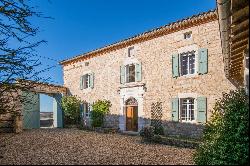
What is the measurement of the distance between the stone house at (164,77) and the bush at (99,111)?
40cm

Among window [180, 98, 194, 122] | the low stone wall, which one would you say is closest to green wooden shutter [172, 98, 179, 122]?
window [180, 98, 194, 122]

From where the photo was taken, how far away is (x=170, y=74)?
42.9 feet

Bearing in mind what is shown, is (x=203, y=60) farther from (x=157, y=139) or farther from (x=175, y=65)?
(x=157, y=139)

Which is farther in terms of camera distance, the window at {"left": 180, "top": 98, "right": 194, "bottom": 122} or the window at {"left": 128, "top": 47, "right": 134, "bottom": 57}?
the window at {"left": 128, "top": 47, "right": 134, "bottom": 57}

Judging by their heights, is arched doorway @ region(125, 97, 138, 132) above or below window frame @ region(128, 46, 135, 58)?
below

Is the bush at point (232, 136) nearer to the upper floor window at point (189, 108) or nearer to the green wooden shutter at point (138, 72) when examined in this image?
the upper floor window at point (189, 108)

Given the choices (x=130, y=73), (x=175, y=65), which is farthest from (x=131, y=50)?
(x=175, y=65)

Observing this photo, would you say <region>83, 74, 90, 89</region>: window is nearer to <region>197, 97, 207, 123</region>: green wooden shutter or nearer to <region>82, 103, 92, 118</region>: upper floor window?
<region>82, 103, 92, 118</region>: upper floor window

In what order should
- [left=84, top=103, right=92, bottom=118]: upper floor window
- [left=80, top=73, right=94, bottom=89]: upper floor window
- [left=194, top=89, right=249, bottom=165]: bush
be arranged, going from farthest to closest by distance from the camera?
[left=80, top=73, right=94, bottom=89]: upper floor window < [left=84, top=103, right=92, bottom=118]: upper floor window < [left=194, top=89, right=249, bottom=165]: bush

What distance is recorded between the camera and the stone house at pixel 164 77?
37.7 ft

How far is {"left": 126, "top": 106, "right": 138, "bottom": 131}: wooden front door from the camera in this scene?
50.2 ft

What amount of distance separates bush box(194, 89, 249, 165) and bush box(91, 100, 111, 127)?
11089 mm

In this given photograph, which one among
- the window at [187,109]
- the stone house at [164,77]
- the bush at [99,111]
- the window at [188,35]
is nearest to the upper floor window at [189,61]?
the stone house at [164,77]

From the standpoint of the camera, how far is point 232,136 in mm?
4945
